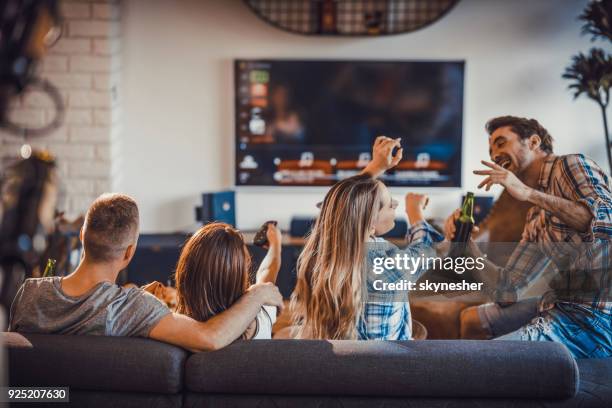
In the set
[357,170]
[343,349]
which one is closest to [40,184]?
[343,349]

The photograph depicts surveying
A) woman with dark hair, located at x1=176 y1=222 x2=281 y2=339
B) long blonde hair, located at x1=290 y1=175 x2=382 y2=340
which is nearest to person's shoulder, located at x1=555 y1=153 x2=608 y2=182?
long blonde hair, located at x1=290 y1=175 x2=382 y2=340

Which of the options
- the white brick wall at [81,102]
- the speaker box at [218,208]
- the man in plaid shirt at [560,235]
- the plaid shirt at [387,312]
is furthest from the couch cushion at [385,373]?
the white brick wall at [81,102]

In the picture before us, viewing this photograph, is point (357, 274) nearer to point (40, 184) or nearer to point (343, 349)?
point (343, 349)

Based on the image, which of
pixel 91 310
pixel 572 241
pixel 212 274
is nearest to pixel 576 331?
pixel 572 241

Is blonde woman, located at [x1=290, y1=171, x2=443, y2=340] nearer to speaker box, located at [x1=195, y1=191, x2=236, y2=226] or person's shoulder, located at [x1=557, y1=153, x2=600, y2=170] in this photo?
person's shoulder, located at [x1=557, y1=153, x2=600, y2=170]

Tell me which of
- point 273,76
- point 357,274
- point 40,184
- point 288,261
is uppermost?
point 273,76

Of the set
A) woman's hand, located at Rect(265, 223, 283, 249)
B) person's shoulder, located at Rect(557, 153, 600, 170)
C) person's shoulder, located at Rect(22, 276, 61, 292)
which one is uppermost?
person's shoulder, located at Rect(557, 153, 600, 170)

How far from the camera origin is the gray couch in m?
1.97

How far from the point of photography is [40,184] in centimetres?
125

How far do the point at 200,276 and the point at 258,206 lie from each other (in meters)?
3.37

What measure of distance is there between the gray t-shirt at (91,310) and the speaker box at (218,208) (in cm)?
300

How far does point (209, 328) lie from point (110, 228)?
0.37 meters

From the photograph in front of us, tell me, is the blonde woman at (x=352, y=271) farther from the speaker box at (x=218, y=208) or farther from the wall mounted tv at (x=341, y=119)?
the wall mounted tv at (x=341, y=119)

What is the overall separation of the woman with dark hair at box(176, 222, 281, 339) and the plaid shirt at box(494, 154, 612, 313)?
1091 millimetres
